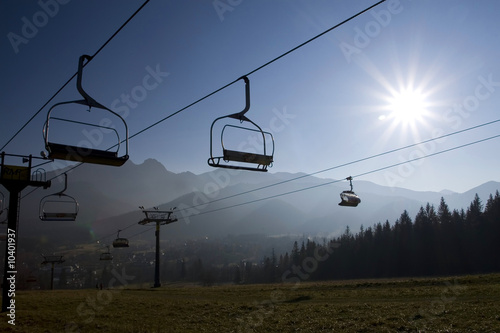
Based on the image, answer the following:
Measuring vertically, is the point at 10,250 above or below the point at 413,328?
above

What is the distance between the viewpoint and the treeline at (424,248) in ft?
291

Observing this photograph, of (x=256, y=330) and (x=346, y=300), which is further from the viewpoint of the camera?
(x=346, y=300)

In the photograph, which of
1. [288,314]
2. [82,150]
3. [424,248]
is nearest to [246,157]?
[82,150]

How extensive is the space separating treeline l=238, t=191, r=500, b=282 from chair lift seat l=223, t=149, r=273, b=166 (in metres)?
90.8

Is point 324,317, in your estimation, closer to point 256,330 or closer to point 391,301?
point 256,330

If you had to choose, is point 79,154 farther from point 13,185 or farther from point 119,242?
point 119,242

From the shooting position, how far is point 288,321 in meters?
20.7

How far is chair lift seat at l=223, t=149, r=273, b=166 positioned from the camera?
35.2 ft

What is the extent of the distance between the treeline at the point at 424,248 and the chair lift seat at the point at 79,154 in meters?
94.3

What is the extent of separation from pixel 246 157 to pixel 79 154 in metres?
4.66

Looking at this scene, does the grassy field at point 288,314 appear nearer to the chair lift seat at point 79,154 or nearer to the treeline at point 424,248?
the chair lift seat at point 79,154

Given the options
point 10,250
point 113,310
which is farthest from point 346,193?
point 10,250

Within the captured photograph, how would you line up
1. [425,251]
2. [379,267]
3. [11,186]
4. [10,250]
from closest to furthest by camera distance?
[10,250], [11,186], [425,251], [379,267]

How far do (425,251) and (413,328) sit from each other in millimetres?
89684
